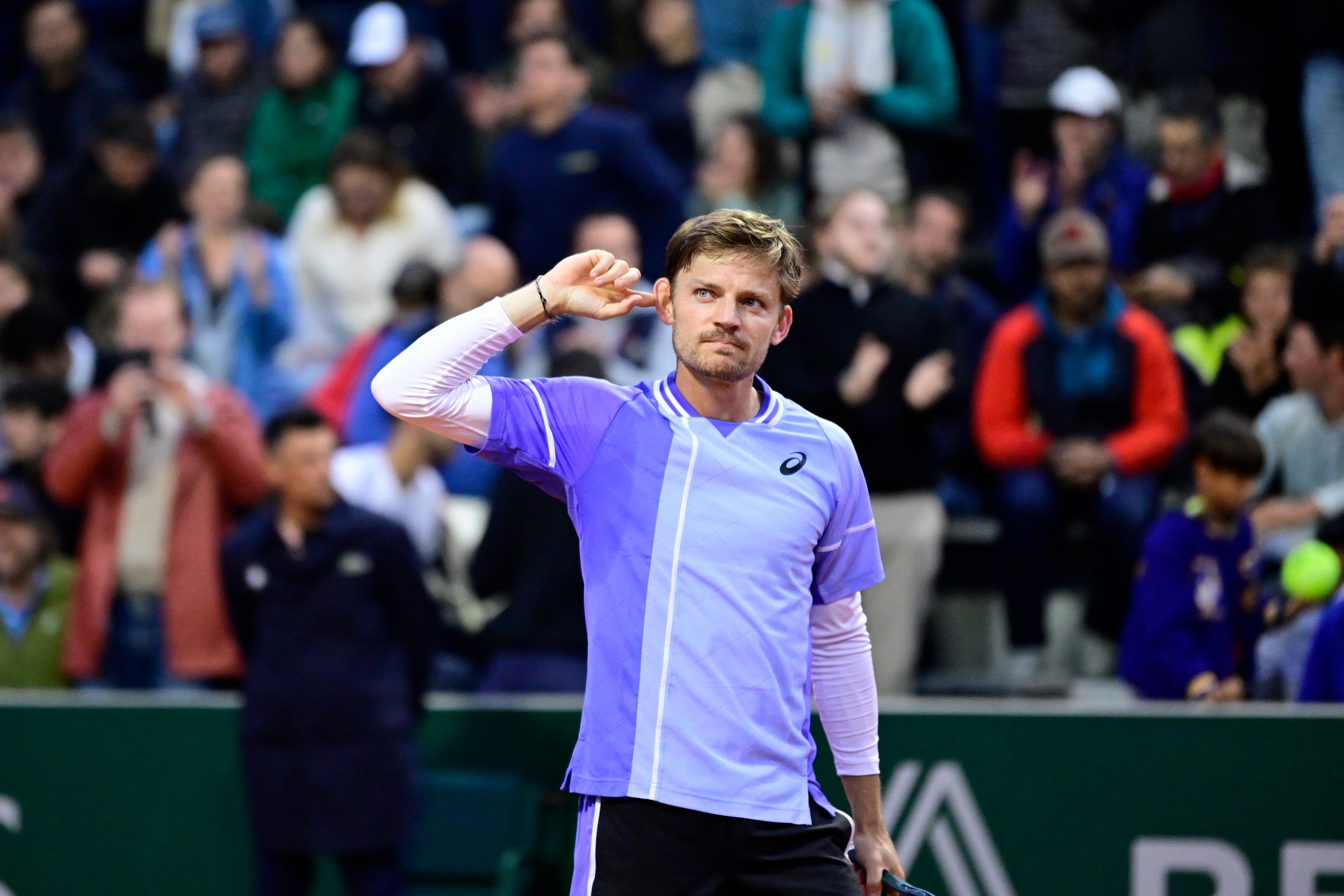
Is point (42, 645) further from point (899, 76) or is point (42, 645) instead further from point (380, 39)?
point (899, 76)

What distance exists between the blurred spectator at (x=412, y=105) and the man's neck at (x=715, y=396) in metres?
7.00

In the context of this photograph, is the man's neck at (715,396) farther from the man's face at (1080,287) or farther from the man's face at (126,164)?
the man's face at (126,164)

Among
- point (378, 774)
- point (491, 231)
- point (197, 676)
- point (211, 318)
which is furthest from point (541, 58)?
point (378, 774)

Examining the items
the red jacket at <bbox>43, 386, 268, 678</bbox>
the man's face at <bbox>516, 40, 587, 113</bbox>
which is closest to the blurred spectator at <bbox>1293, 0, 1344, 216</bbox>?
the man's face at <bbox>516, 40, 587, 113</bbox>

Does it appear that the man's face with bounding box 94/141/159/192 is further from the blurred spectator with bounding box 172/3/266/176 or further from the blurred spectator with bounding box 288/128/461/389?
the blurred spectator with bounding box 288/128/461/389

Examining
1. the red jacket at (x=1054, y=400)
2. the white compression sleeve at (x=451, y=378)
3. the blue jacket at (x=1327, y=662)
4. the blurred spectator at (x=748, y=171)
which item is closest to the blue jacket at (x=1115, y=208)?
the red jacket at (x=1054, y=400)

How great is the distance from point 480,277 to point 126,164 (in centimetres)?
297

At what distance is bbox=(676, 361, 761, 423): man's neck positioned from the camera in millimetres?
3666

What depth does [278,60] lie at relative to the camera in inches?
413

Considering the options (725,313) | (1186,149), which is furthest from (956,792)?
(1186,149)

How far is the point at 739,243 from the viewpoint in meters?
3.57

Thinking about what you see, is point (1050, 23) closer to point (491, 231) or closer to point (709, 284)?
point (491, 231)

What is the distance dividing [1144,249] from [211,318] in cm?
464

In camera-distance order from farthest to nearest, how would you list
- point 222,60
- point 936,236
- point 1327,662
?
point 222,60
point 936,236
point 1327,662
